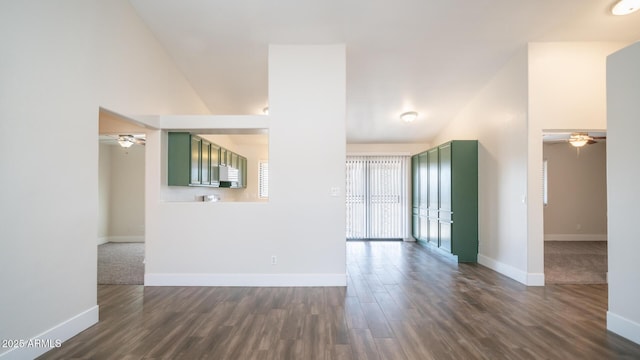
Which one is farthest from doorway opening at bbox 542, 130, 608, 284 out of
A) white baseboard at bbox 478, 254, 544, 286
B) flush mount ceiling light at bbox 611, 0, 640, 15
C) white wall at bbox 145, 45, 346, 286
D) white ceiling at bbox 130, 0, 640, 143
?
white wall at bbox 145, 45, 346, 286

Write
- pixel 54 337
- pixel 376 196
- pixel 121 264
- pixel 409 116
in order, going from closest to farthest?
pixel 54 337
pixel 121 264
pixel 409 116
pixel 376 196

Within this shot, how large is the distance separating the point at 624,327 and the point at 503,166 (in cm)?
251

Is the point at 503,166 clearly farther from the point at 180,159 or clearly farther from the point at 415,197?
the point at 180,159

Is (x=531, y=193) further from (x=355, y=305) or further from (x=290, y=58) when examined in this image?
(x=290, y=58)

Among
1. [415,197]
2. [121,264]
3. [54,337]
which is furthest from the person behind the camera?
[415,197]

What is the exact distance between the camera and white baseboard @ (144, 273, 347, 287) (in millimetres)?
4129

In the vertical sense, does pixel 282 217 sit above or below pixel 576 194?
below

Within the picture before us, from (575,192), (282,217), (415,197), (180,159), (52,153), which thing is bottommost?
(282,217)

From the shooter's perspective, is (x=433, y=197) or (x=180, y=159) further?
(x=433, y=197)

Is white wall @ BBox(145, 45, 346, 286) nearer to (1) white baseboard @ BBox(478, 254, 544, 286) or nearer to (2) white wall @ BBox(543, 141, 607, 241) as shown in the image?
(1) white baseboard @ BBox(478, 254, 544, 286)

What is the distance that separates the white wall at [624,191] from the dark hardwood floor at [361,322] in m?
0.28

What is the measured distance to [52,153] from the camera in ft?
8.45

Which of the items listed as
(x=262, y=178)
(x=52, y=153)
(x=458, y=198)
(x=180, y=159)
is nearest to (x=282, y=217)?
(x=180, y=159)

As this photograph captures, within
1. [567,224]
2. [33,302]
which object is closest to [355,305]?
[33,302]
